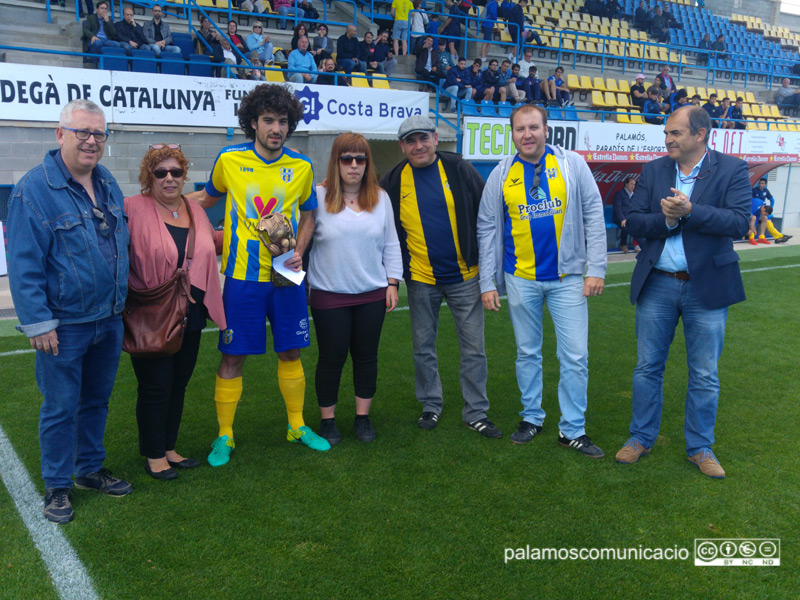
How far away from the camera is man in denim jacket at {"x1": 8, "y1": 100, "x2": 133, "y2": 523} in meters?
2.80

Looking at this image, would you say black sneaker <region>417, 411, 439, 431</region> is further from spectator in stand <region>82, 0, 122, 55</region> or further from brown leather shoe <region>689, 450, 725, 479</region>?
spectator in stand <region>82, 0, 122, 55</region>

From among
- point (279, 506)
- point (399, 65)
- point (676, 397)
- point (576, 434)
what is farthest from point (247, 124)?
point (399, 65)

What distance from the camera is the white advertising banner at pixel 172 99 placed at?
8.99 metres

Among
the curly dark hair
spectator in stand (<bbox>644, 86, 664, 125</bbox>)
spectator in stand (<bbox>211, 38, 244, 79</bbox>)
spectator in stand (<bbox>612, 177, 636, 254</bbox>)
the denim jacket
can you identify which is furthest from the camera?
spectator in stand (<bbox>644, 86, 664, 125</bbox>)

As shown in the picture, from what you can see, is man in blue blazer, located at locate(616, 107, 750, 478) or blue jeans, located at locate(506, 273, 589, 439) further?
blue jeans, located at locate(506, 273, 589, 439)

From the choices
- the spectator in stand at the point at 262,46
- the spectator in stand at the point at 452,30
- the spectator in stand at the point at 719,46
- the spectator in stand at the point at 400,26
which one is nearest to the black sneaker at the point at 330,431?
the spectator in stand at the point at 262,46

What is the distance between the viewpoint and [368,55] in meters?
13.8

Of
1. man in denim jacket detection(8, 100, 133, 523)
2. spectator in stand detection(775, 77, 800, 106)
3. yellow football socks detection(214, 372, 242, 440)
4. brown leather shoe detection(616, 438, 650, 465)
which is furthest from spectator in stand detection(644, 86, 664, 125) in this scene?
man in denim jacket detection(8, 100, 133, 523)

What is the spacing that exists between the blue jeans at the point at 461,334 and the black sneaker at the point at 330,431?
65cm

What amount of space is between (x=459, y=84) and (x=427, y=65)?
814 mm

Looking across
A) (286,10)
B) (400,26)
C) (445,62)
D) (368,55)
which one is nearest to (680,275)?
(368,55)

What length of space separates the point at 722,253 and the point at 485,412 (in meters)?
1.69

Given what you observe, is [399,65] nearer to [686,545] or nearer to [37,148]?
[37,148]

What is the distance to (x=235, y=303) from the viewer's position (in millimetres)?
A: 3561
